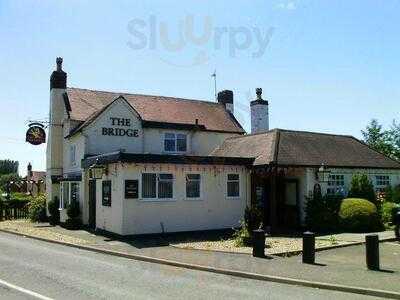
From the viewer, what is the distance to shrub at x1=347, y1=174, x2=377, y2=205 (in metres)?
23.6

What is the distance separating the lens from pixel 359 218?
21.0 meters

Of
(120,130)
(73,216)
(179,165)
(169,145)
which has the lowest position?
(73,216)

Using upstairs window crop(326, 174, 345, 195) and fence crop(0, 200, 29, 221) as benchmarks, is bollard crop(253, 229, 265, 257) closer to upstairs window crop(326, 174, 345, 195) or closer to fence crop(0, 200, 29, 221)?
upstairs window crop(326, 174, 345, 195)

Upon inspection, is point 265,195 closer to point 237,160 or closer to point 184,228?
point 237,160

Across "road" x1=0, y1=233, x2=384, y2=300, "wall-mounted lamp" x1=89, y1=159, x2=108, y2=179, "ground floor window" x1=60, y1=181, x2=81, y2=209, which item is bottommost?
"road" x1=0, y1=233, x2=384, y2=300

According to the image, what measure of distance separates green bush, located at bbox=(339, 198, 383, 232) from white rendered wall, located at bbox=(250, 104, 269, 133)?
12.2m

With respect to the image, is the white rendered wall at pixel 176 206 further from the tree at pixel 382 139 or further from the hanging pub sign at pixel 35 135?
the tree at pixel 382 139

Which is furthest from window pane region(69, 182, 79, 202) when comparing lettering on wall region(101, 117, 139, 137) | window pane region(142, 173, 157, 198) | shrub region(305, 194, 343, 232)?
shrub region(305, 194, 343, 232)

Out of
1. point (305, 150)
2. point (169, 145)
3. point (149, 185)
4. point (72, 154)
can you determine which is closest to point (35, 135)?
point (72, 154)

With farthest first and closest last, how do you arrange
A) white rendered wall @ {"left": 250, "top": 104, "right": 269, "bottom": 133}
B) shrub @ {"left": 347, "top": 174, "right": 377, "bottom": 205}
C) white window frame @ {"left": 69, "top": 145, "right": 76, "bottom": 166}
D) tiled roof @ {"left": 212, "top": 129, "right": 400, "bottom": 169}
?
white rendered wall @ {"left": 250, "top": 104, "right": 269, "bottom": 133} → white window frame @ {"left": 69, "top": 145, "right": 76, "bottom": 166} → shrub @ {"left": 347, "top": 174, "right": 377, "bottom": 205} → tiled roof @ {"left": 212, "top": 129, "right": 400, "bottom": 169}

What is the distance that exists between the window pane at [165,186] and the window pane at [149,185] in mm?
266

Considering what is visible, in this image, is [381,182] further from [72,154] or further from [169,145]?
[72,154]

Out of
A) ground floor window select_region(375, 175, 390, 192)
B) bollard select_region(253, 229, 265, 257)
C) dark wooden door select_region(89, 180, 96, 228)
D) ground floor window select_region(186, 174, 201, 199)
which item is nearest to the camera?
bollard select_region(253, 229, 265, 257)

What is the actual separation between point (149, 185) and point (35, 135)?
12.0 metres
